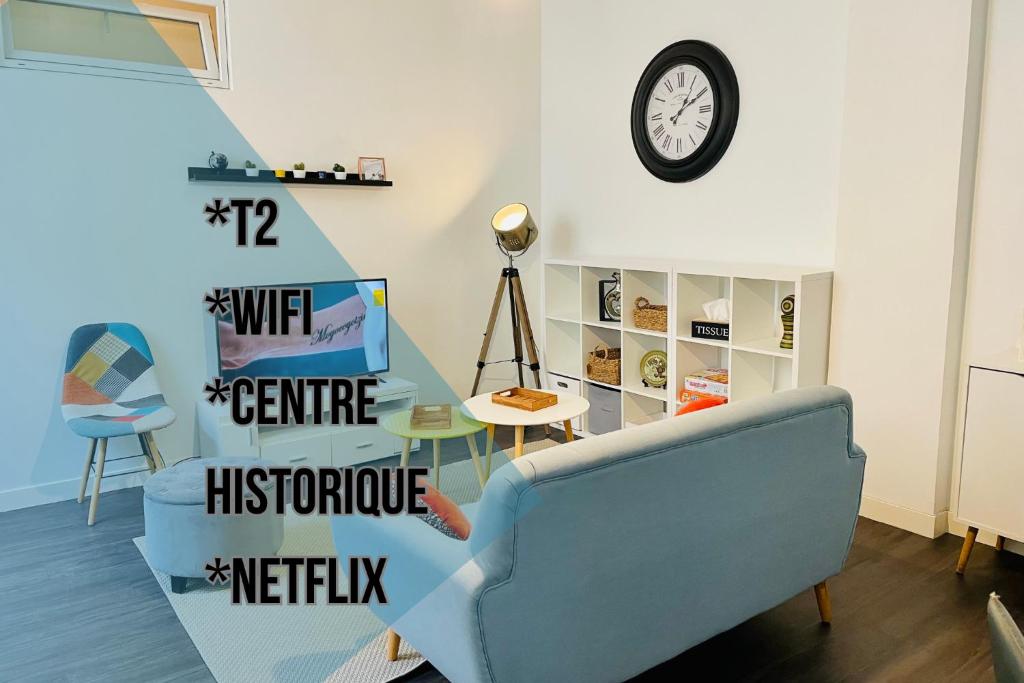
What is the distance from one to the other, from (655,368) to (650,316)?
313 millimetres

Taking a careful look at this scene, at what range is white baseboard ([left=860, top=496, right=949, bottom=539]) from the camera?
3.23 m

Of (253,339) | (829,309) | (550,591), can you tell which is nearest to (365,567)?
(550,591)

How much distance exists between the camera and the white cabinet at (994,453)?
2697 millimetres

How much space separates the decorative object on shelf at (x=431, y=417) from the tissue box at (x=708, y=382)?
4.08 feet

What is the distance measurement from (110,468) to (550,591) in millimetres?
2980

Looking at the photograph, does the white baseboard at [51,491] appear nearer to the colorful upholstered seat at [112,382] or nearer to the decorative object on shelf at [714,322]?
the colorful upholstered seat at [112,382]

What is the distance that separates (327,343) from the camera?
4.25 meters

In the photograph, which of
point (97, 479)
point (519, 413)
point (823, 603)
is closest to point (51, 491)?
point (97, 479)

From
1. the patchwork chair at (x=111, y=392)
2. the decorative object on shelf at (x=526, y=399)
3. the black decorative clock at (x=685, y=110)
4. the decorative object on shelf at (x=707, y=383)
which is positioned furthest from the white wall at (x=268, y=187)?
the decorative object on shelf at (x=707, y=383)

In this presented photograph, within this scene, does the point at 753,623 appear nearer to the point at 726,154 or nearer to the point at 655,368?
the point at 655,368

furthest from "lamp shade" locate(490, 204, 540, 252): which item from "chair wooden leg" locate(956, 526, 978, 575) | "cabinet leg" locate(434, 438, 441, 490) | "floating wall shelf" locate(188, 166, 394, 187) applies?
"chair wooden leg" locate(956, 526, 978, 575)

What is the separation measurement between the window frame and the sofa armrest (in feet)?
8.84

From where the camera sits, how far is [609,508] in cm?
183

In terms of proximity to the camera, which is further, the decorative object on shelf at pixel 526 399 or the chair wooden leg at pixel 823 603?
the decorative object on shelf at pixel 526 399
